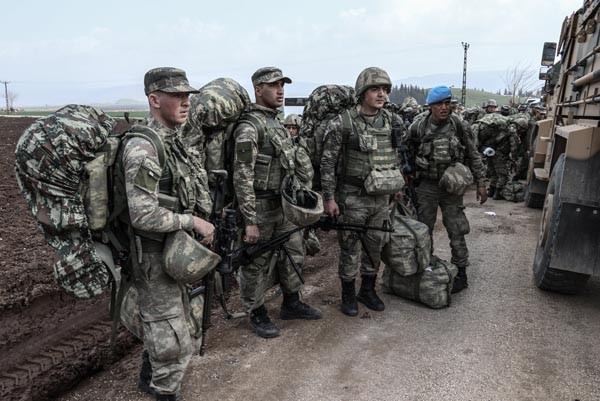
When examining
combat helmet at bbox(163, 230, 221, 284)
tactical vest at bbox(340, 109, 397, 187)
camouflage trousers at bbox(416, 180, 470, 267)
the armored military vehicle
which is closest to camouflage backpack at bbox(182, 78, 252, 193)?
combat helmet at bbox(163, 230, 221, 284)

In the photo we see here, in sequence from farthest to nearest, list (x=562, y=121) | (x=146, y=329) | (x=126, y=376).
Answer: (x=562, y=121), (x=126, y=376), (x=146, y=329)

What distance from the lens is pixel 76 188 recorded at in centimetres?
219

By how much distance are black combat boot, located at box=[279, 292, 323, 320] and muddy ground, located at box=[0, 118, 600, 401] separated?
7cm

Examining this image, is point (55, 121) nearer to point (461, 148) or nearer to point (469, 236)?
point (461, 148)

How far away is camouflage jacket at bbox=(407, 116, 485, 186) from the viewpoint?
430 cm

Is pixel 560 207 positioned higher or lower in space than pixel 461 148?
lower

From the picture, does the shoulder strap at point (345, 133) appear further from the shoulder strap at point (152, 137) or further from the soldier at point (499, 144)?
the soldier at point (499, 144)

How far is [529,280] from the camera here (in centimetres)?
461

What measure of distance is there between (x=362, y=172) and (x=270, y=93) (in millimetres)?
989

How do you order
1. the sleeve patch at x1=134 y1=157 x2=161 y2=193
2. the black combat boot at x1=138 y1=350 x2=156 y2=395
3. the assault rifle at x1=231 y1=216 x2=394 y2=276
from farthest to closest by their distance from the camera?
the assault rifle at x1=231 y1=216 x2=394 y2=276 → the black combat boot at x1=138 y1=350 x2=156 y2=395 → the sleeve patch at x1=134 y1=157 x2=161 y2=193

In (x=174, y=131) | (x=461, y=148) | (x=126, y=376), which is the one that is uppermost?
(x=174, y=131)

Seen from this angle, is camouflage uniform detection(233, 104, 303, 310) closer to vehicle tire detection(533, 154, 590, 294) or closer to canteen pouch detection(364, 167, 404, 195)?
canteen pouch detection(364, 167, 404, 195)

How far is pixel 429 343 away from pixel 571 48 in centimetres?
414

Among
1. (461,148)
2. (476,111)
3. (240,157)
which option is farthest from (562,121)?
(476,111)
